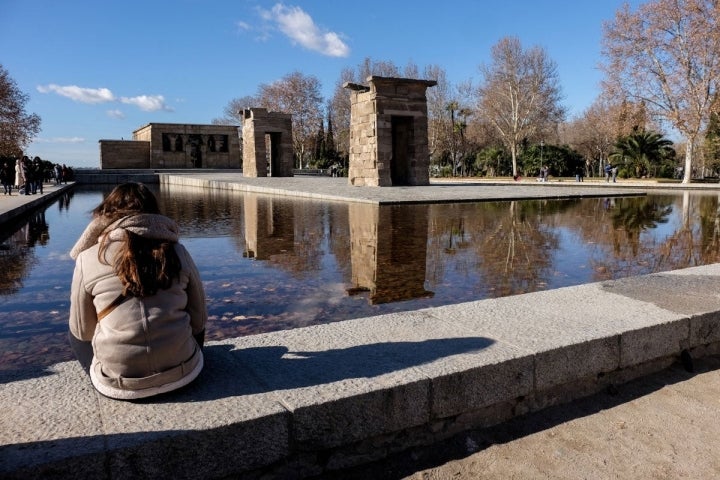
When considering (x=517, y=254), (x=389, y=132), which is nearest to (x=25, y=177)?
(x=389, y=132)

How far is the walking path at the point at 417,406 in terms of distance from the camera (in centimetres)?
232

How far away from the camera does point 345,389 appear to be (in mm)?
2697

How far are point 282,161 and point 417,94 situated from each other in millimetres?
15744

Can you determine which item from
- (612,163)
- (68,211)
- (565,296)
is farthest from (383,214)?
(612,163)

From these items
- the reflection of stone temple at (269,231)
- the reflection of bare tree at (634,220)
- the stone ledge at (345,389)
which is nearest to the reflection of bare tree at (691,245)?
the reflection of bare tree at (634,220)

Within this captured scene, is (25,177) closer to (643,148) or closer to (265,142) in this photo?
(265,142)

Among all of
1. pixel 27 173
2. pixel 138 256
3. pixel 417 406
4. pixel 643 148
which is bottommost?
pixel 417 406

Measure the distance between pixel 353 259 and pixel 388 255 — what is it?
1.84 ft

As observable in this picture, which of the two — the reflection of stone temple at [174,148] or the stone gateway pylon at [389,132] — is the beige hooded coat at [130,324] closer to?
the stone gateway pylon at [389,132]

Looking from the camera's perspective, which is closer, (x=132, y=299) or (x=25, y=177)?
(x=132, y=299)

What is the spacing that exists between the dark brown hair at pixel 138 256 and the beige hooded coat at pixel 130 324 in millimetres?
34

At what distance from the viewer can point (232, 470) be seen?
2410mm

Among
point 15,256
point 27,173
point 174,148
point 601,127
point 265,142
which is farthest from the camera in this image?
point 174,148

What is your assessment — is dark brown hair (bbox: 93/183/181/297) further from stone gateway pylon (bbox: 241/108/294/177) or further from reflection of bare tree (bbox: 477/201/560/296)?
stone gateway pylon (bbox: 241/108/294/177)
